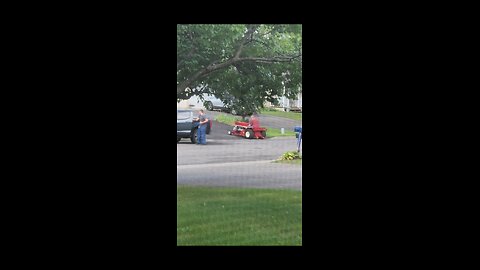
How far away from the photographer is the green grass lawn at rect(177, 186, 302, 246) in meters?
2.78

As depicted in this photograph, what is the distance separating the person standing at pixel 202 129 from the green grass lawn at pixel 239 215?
0.28 meters

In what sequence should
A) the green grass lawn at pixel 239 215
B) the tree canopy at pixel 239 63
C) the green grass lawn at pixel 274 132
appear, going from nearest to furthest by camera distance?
the green grass lawn at pixel 239 215, the green grass lawn at pixel 274 132, the tree canopy at pixel 239 63

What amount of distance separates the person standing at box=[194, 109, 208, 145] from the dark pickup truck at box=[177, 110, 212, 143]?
0.02 meters

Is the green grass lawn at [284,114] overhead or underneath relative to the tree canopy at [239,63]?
underneath

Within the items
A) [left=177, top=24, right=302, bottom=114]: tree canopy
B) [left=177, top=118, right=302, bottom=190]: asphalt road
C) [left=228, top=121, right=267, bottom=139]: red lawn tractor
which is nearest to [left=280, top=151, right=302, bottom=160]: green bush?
[left=177, top=118, right=302, bottom=190]: asphalt road

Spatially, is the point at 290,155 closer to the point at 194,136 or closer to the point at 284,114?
the point at 284,114

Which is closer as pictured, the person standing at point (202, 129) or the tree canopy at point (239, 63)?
the person standing at point (202, 129)

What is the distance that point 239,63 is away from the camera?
3250 millimetres

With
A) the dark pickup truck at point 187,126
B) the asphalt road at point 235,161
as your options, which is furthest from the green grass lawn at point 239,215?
the dark pickup truck at point 187,126

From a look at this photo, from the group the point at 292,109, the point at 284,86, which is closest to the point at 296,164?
the point at 292,109

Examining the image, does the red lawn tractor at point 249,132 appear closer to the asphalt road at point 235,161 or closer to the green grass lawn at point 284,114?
the asphalt road at point 235,161

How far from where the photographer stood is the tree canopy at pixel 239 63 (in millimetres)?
3076

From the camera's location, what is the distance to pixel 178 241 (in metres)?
2.61
